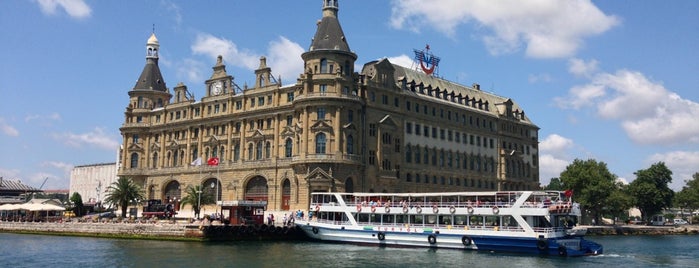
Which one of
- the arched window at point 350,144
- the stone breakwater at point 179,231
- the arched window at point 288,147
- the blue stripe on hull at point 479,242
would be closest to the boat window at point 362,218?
the blue stripe on hull at point 479,242

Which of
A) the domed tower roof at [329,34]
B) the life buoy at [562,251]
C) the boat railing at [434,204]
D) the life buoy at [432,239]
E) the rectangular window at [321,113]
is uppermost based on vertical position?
the domed tower roof at [329,34]

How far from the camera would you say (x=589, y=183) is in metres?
136

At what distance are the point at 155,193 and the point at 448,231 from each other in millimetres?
70215

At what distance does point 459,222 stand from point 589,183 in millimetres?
70843

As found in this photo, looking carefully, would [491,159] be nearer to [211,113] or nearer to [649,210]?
[649,210]

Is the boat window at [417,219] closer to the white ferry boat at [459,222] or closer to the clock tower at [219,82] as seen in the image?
the white ferry boat at [459,222]

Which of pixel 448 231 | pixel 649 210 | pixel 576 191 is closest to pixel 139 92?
pixel 448 231

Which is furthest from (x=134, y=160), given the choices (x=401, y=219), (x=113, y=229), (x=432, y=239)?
(x=432, y=239)

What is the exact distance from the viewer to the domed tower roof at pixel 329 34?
4031 inches

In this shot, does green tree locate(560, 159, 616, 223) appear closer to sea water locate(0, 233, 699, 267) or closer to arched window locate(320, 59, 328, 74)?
sea water locate(0, 233, 699, 267)

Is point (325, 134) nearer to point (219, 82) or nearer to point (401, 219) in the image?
point (401, 219)

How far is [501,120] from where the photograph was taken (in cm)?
13538

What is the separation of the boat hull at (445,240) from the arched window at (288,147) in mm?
22086

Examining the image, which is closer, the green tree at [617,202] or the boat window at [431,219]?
the boat window at [431,219]
